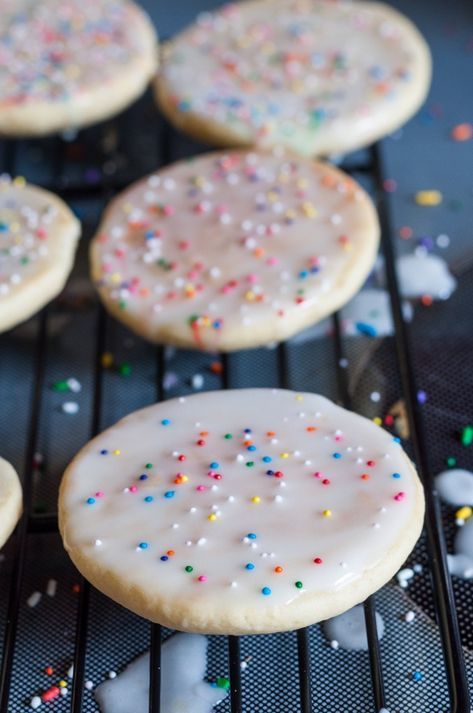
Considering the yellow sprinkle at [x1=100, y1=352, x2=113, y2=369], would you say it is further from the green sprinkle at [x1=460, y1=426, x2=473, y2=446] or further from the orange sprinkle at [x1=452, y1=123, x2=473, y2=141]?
the orange sprinkle at [x1=452, y1=123, x2=473, y2=141]

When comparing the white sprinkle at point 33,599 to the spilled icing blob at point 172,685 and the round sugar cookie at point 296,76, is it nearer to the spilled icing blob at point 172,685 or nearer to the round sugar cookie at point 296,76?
the spilled icing blob at point 172,685

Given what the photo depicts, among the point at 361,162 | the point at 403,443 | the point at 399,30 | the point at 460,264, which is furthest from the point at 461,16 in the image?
the point at 403,443

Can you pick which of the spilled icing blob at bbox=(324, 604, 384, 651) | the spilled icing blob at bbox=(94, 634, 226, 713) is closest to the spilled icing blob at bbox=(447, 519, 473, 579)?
the spilled icing blob at bbox=(324, 604, 384, 651)

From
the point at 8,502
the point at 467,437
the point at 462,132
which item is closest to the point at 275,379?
the point at 467,437

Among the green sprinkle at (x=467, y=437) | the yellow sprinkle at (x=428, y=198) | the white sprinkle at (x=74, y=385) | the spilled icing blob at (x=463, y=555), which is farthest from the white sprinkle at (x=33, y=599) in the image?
the yellow sprinkle at (x=428, y=198)

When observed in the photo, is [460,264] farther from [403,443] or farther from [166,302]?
[166,302]
